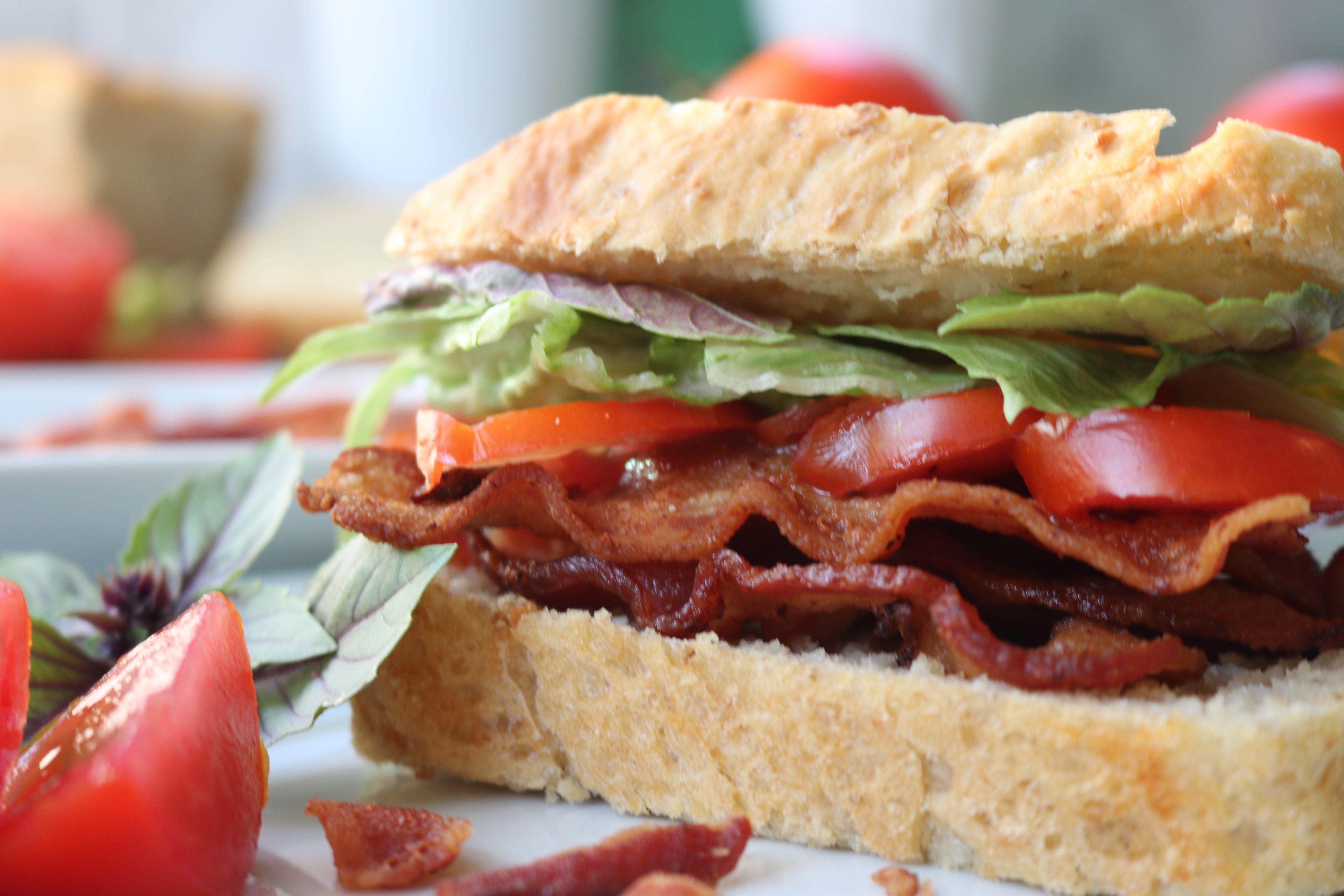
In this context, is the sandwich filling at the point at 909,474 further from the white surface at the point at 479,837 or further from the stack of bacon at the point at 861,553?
the white surface at the point at 479,837

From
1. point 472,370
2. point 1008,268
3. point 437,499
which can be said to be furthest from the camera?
point 472,370

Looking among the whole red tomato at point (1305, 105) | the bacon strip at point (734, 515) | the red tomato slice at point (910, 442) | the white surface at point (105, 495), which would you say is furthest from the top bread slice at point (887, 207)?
the whole red tomato at point (1305, 105)

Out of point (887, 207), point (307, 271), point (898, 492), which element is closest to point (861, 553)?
point (898, 492)

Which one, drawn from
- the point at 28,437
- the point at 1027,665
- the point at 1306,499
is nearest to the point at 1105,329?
the point at 1306,499

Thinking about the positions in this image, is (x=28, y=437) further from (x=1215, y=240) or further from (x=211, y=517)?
(x=1215, y=240)

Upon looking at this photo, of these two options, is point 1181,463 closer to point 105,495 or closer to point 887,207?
point 887,207

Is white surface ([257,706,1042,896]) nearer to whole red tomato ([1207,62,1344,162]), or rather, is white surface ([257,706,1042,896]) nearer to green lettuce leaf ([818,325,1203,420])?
green lettuce leaf ([818,325,1203,420])
